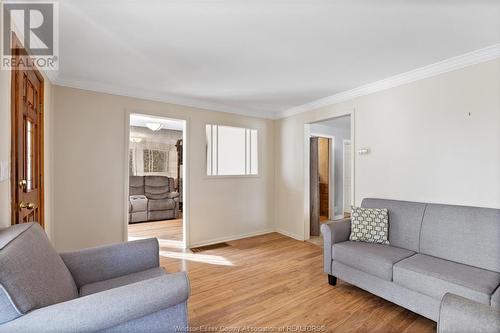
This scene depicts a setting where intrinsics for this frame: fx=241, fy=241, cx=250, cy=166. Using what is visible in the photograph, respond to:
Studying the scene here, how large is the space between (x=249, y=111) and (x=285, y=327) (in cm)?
351

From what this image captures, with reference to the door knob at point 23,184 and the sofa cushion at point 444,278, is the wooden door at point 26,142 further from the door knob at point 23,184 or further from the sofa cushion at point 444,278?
the sofa cushion at point 444,278

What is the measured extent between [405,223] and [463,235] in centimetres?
47

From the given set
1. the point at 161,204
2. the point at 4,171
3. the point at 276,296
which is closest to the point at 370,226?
the point at 276,296

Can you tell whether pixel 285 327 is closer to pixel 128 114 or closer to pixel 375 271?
pixel 375 271

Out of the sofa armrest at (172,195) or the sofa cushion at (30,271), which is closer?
the sofa cushion at (30,271)

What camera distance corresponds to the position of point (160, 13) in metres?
1.75

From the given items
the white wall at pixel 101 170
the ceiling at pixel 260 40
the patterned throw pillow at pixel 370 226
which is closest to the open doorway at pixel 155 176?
the white wall at pixel 101 170

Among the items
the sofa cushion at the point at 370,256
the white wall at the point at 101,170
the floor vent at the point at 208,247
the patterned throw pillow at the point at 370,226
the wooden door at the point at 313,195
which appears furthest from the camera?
the wooden door at the point at 313,195

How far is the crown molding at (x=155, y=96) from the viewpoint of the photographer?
3068 millimetres

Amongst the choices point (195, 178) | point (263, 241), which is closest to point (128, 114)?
point (195, 178)

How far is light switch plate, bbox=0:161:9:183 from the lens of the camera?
1447 millimetres

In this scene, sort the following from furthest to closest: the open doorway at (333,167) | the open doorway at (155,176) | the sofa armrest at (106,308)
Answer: the open doorway at (333,167)
the open doorway at (155,176)
the sofa armrest at (106,308)

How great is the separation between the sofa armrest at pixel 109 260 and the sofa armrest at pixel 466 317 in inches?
74.3

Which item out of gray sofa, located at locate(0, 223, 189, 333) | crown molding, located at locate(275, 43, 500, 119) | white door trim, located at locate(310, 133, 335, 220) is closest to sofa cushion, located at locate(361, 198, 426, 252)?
crown molding, located at locate(275, 43, 500, 119)
